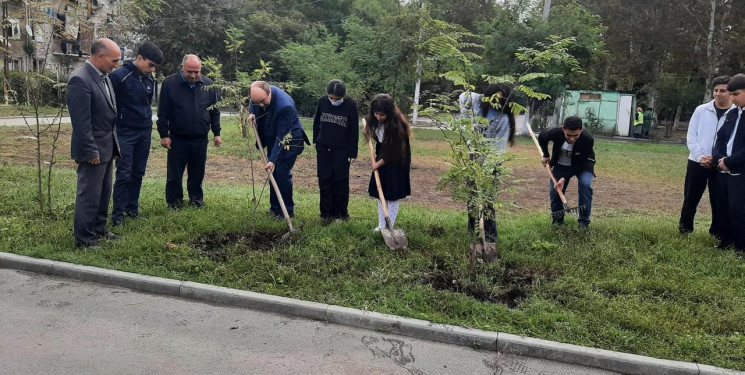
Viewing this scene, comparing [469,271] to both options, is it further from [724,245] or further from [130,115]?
[130,115]

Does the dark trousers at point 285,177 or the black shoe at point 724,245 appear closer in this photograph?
the black shoe at point 724,245

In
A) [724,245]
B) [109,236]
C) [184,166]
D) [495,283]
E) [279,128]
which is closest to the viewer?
[495,283]

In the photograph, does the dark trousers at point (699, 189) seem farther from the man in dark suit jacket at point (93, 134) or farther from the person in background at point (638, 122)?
the person in background at point (638, 122)

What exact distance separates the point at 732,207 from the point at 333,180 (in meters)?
4.31

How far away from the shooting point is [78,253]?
16.9 feet

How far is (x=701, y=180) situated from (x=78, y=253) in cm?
671

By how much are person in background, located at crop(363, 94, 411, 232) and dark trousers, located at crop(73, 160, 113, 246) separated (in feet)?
9.09

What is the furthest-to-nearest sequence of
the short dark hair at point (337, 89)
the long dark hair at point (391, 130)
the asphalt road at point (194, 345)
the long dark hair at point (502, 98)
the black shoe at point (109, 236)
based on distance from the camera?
the short dark hair at point (337, 89) < the long dark hair at point (391, 130) < the black shoe at point (109, 236) < the long dark hair at point (502, 98) < the asphalt road at point (194, 345)

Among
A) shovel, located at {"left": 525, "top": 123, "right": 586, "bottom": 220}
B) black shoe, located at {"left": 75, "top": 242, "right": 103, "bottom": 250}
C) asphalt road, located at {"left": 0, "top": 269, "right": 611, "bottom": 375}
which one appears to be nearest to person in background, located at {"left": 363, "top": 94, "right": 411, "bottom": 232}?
shovel, located at {"left": 525, "top": 123, "right": 586, "bottom": 220}

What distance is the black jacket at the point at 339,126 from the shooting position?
614 cm

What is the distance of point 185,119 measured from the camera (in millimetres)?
6438

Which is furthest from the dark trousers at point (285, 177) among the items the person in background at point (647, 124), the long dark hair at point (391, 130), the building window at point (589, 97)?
the person in background at point (647, 124)

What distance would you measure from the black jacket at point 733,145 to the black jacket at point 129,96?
6.41 meters

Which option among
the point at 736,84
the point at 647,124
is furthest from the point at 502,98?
the point at 647,124
